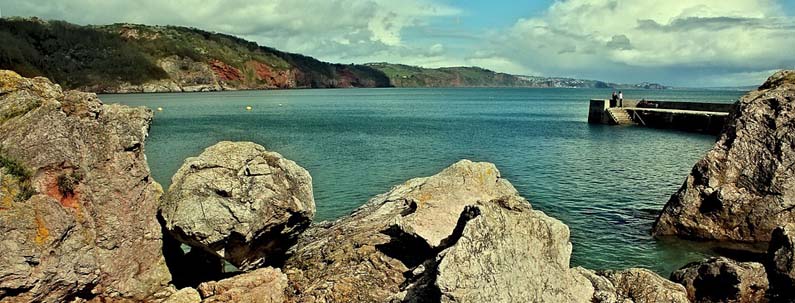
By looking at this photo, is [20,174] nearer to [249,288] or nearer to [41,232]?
[41,232]

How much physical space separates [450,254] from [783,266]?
10.3 metres

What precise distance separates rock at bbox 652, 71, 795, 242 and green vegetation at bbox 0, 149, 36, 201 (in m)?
21.4

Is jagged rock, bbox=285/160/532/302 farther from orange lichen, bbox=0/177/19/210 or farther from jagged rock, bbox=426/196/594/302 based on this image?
orange lichen, bbox=0/177/19/210

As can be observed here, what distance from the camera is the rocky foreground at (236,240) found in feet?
33.6

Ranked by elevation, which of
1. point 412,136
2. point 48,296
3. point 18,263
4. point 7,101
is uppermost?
point 7,101

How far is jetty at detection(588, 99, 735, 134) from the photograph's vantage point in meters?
69.7

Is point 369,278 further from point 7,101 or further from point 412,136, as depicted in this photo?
point 412,136

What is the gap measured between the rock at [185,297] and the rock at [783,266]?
46.4 ft

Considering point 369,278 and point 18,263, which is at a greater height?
point 18,263

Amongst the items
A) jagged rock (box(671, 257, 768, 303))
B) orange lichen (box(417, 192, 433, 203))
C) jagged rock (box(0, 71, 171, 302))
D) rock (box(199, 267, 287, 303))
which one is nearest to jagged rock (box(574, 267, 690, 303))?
jagged rock (box(671, 257, 768, 303))

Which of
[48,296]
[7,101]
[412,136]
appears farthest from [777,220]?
[412,136]

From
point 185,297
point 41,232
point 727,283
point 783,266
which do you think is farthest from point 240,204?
point 783,266

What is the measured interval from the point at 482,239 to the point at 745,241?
51.7ft

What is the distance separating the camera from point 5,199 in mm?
10344
